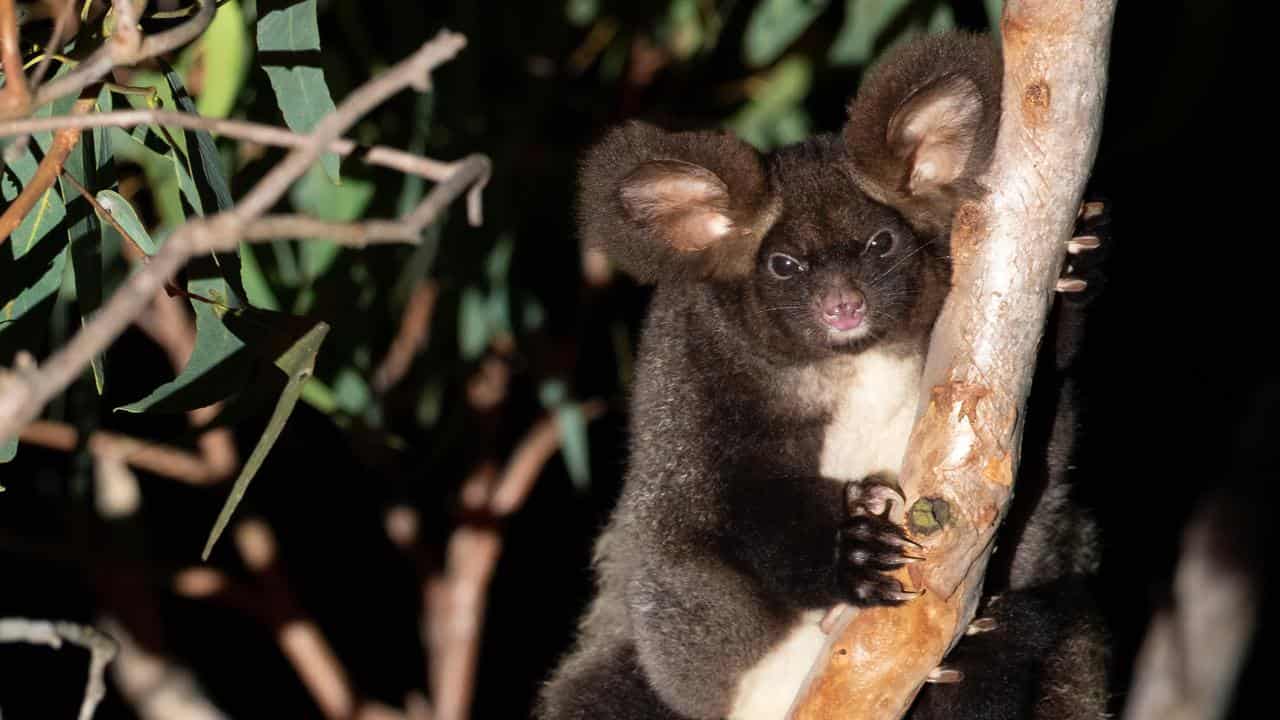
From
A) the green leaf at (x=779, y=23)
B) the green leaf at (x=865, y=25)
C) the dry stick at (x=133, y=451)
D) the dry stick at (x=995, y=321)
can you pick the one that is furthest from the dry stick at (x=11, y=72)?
the green leaf at (x=865, y=25)

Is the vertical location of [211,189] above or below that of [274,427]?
above

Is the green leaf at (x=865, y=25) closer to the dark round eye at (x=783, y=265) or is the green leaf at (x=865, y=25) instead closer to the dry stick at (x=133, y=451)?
the dark round eye at (x=783, y=265)

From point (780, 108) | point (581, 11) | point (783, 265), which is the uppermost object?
point (581, 11)

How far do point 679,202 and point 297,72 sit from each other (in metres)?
0.89

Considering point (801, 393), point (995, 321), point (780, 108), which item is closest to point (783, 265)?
point (801, 393)

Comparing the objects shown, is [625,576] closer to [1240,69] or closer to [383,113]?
[383,113]

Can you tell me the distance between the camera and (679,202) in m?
3.10

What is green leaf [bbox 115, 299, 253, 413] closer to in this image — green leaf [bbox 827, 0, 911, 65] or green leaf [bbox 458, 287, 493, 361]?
green leaf [bbox 458, 287, 493, 361]

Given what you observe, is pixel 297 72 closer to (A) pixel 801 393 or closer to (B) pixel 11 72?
(B) pixel 11 72

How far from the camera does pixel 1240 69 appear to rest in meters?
5.46

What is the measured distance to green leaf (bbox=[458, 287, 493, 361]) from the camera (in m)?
5.35

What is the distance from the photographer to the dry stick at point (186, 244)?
173 cm

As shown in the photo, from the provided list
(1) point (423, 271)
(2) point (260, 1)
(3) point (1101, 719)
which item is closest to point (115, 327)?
(2) point (260, 1)

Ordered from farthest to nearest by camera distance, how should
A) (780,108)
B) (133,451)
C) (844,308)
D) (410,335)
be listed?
(410,335)
(780,108)
(133,451)
(844,308)
